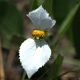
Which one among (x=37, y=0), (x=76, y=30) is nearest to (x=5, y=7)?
(x=76, y=30)

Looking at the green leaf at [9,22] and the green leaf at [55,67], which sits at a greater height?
the green leaf at [9,22]

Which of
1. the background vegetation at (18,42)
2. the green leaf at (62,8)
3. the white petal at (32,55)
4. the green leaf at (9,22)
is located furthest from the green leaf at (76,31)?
the white petal at (32,55)

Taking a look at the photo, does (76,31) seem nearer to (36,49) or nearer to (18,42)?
(18,42)

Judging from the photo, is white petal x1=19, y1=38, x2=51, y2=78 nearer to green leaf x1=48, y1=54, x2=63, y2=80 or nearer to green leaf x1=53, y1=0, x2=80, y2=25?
green leaf x1=48, y1=54, x2=63, y2=80

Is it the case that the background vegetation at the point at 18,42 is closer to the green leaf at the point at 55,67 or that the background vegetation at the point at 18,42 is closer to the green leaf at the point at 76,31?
the green leaf at the point at 76,31

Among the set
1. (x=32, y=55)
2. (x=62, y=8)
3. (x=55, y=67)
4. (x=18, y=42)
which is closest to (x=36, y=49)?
(x=32, y=55)

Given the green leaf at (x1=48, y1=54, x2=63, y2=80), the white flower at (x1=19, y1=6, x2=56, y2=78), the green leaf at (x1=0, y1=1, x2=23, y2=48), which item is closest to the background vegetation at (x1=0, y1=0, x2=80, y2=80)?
the green leaf at (x1=0, y1=1, x2=23, y2=48)
